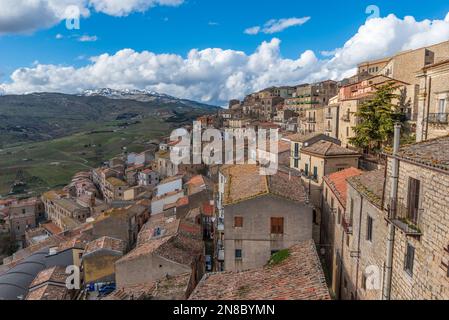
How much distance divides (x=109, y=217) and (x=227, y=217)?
23.4 m

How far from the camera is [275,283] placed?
1477cm

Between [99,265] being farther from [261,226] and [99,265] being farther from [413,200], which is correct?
[413,200]

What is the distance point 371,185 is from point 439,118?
8778 millimetres

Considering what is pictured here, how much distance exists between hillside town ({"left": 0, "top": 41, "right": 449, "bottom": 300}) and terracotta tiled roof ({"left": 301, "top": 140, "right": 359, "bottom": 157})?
12 centimetres

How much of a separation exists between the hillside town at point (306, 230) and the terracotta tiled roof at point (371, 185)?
8 cm

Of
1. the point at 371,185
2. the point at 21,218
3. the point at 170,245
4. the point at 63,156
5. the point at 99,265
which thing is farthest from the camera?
the point at 63,156

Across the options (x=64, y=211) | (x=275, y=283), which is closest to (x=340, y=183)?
(x=275, y=283)

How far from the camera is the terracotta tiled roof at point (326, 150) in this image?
27.3 metres

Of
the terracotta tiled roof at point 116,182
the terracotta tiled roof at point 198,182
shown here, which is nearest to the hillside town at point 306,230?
the terracotta tiled roof at point 198,182

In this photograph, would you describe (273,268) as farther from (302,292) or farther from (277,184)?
(277,184)

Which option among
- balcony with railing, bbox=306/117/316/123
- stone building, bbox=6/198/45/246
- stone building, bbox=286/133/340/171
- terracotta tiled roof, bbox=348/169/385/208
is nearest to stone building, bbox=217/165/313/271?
terracotta tiled roof, bbox=348/169/385/208

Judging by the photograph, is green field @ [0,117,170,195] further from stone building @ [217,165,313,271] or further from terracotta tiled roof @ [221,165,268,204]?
stone building @ [217,165,313,271]

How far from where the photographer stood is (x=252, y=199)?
19406 mm

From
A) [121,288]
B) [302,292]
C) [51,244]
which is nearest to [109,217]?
[51,244]
